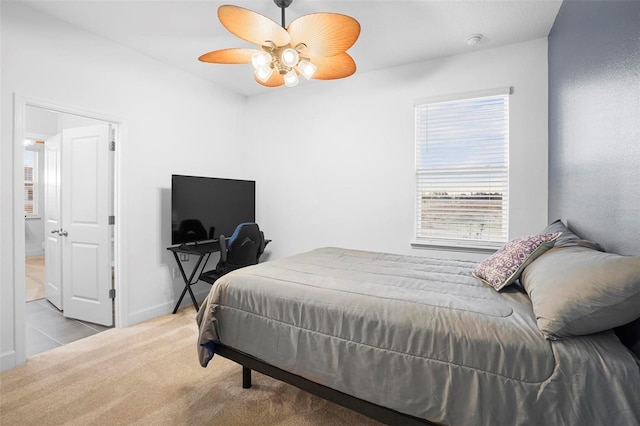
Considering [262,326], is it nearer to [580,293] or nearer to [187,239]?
[580,293]

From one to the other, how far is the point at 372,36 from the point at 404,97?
84 centimetres

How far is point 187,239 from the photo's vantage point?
3623 mm

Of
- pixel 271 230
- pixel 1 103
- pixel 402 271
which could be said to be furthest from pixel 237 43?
pixel 402 271

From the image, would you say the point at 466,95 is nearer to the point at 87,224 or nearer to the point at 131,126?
the point at 131,126

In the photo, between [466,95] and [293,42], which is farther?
[466,95]

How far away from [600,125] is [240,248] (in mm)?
3056

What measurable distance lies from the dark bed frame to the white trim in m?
3.02

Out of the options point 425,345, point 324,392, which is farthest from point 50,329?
point 425,345

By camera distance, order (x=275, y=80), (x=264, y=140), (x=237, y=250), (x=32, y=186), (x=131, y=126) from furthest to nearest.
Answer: (x=32, y=186), (x=264, y=140), (x=237, y=250), (x=131, y=126), (x=275, y=80)

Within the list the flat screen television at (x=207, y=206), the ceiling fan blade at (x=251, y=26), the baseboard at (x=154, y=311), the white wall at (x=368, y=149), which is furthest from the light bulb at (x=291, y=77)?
the baseboard at (x=154, y=311)

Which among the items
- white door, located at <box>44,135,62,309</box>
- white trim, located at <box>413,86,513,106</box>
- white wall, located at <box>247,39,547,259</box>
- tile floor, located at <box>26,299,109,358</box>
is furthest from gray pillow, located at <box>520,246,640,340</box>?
white door, located at <box>44,135,62,309</box>

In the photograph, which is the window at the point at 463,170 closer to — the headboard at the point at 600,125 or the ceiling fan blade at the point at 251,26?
the headboard at the point at 600,125

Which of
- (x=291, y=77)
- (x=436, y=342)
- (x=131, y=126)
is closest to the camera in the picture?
(x=436, y=342)

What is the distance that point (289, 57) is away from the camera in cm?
218
